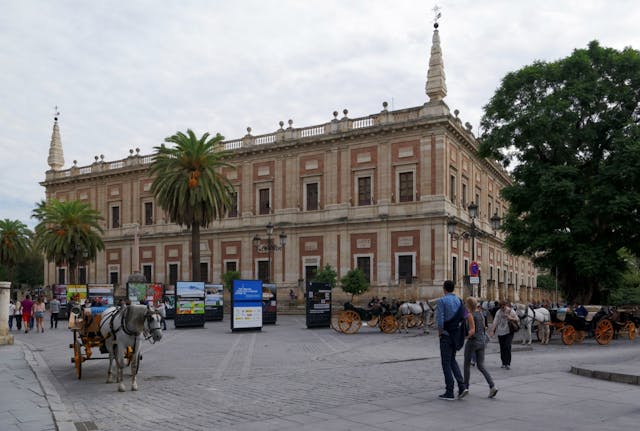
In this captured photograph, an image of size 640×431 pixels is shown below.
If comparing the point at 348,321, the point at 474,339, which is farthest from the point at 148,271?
the point at 474,339

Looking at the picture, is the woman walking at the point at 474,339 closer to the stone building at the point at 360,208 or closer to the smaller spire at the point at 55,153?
the stone building at the point at 360,208

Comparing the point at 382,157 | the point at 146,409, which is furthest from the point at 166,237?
the point at 146,409

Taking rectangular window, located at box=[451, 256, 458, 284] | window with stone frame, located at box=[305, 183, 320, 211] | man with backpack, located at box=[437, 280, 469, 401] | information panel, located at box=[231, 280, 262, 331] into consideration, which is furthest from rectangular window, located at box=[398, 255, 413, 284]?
man with backpack, located at box=[437, 280, 469, 401]

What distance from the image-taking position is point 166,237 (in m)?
50.9

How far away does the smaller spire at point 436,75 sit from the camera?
3934cm

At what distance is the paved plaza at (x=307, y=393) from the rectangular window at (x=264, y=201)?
1130 inches

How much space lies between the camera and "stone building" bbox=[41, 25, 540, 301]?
3928 centimetres

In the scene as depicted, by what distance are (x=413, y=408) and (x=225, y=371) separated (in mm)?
5483

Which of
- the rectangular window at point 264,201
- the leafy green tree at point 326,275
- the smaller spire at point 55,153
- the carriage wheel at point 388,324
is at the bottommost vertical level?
the carriage wheel at point 388,324

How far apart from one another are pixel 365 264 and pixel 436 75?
12.8 meters

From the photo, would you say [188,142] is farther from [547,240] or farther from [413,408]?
[413,408]

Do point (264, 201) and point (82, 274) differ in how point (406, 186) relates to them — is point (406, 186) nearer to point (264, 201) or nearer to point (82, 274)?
point (264, 201)

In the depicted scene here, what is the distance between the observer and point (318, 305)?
27031 millimetres

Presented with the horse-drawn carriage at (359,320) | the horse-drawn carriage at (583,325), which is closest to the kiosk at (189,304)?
the horse-drawn carriage at (359,320)
